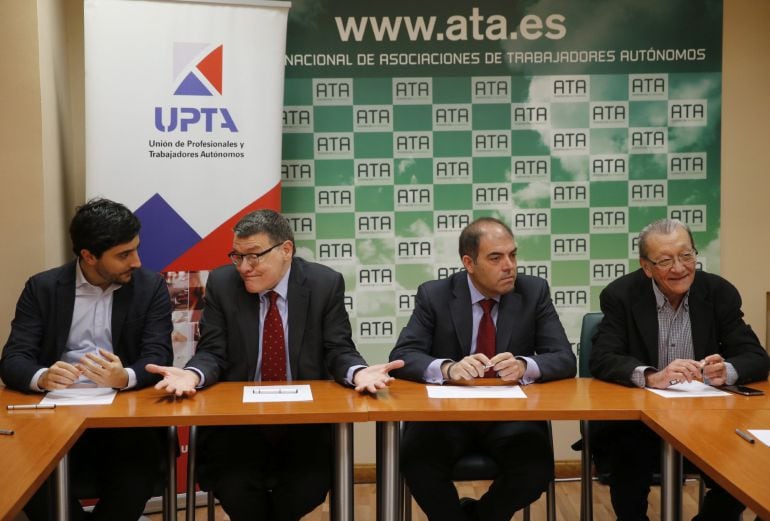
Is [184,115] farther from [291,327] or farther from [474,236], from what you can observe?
[474,236]

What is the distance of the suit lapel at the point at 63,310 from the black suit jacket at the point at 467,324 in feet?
4.15

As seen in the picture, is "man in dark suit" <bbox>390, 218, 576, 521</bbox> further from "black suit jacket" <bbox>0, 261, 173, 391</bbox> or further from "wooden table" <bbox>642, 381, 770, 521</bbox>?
"black suit jacket" <bbox>0, 261, 173, 391</bbox>

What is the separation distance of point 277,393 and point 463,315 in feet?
2.82

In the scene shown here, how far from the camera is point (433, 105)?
4633mm

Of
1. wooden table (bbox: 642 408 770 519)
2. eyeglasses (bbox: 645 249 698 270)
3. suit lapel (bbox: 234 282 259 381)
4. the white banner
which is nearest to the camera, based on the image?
wooden table (bbox: 642 408 770 519)

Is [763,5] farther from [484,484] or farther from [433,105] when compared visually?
[484,484]

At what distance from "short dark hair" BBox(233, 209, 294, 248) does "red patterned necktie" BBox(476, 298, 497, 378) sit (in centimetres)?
84

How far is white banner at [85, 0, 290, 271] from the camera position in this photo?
3994 millimetres

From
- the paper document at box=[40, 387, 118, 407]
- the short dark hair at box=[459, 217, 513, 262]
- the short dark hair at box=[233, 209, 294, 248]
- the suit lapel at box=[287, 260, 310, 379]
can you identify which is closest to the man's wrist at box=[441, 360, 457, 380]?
the short dark hair at box=[459, 217, 513, 262]

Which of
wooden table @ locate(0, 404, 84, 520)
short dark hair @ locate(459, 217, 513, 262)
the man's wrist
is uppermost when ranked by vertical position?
short dark hair @ locate(459, 217, 513, 262)

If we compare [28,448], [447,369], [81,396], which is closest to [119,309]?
[81,396]

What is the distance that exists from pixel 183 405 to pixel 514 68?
278 cm

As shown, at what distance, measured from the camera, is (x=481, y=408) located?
2656mm

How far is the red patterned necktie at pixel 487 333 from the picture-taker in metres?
3.33
